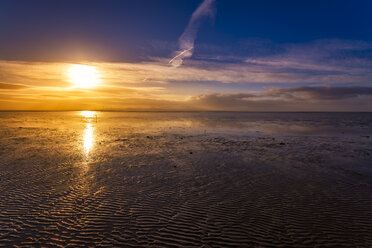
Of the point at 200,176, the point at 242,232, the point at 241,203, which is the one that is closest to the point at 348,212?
the point at 241,203

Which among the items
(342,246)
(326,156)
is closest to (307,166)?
(326,156)

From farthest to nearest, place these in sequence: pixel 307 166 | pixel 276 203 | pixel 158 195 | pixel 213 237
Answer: pixel 307 166 < pixel 158 195 < pixel 276 203 < pixel 213 237

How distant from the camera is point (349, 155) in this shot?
19.1m

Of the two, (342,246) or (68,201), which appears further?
(68,201)

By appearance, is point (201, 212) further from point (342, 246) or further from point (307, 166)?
point (307, 166)

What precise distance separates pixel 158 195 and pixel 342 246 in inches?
284

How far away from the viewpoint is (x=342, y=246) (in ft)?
20.7

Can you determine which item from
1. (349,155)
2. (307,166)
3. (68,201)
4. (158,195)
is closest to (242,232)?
(158,195)

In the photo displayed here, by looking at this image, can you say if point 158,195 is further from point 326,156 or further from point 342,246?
point 326,156

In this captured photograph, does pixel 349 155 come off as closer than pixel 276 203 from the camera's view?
No

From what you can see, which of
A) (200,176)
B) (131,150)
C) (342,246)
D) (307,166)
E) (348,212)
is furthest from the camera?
(131,150)

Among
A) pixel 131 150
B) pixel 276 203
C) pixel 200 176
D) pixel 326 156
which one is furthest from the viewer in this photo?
pixel 131 150

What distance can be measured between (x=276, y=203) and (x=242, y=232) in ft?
10.2

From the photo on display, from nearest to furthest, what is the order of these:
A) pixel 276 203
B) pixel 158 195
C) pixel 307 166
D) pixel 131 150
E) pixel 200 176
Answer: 1. pixel 276 203
2. pixel 158 195
3. pixel 200 176
4. pixel 307 166
5. pixel 131 150
